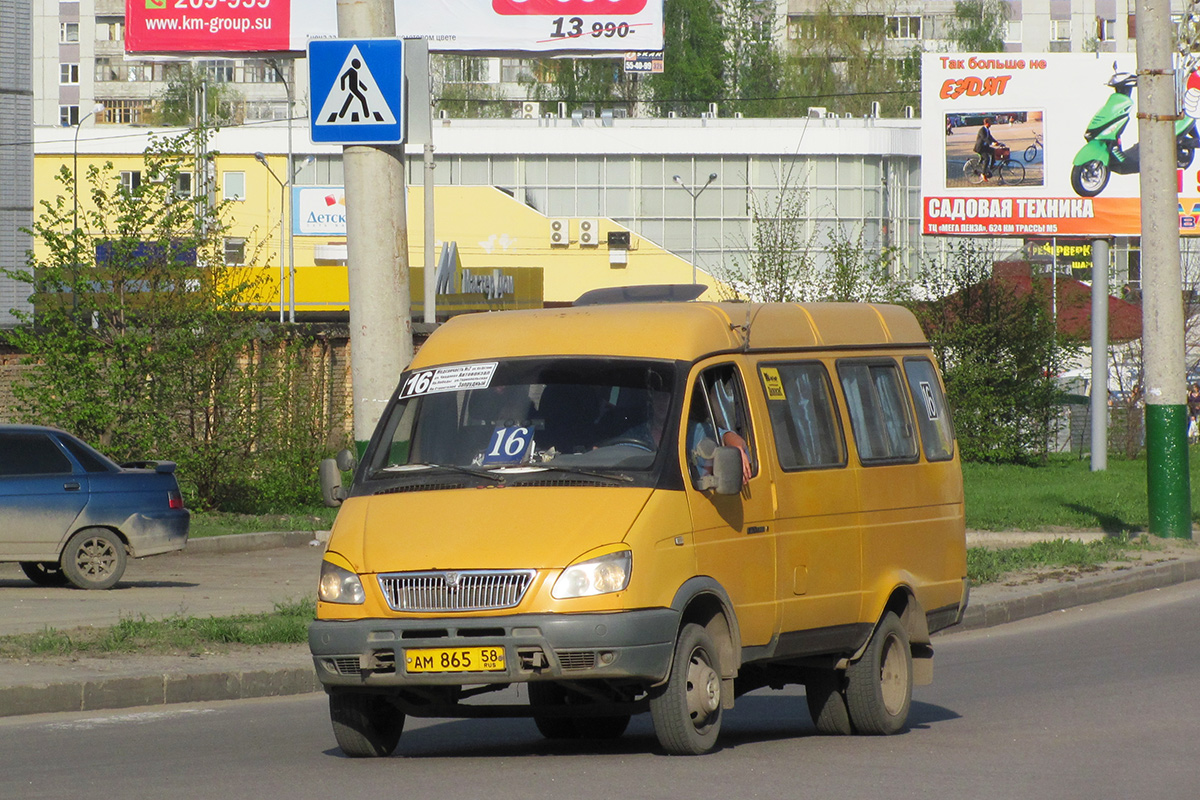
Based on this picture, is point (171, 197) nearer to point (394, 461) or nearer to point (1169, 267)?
point (1169, 267)

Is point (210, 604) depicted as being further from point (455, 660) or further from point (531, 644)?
point (531, 644)

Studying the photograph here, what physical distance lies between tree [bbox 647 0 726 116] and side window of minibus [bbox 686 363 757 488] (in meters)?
81.7

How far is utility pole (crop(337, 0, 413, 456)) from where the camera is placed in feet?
39.8

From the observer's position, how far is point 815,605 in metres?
8.55

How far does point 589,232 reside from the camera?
260 feet

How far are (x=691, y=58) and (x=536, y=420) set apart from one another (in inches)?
3285

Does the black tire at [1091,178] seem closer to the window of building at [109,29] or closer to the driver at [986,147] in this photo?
the driver at [986,147]

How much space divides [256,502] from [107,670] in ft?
45.6

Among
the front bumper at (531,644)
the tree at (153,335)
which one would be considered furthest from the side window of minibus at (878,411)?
the tree at (153,335)

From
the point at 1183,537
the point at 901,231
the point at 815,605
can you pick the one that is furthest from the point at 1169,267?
the point at 901,231

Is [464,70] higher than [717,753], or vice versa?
[464,70]

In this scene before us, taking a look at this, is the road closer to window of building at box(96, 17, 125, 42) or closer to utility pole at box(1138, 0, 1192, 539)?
utility pole at box(1138, 0, 1192, 539)

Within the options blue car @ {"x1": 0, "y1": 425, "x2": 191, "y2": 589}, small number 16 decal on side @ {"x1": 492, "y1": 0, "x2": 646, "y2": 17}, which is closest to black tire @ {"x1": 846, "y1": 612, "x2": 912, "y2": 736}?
blue car @ {"x1": 0, "y1": 425, "x2": 191, "y2": 589}

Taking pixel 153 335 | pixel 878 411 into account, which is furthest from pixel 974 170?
pixel 878 411
